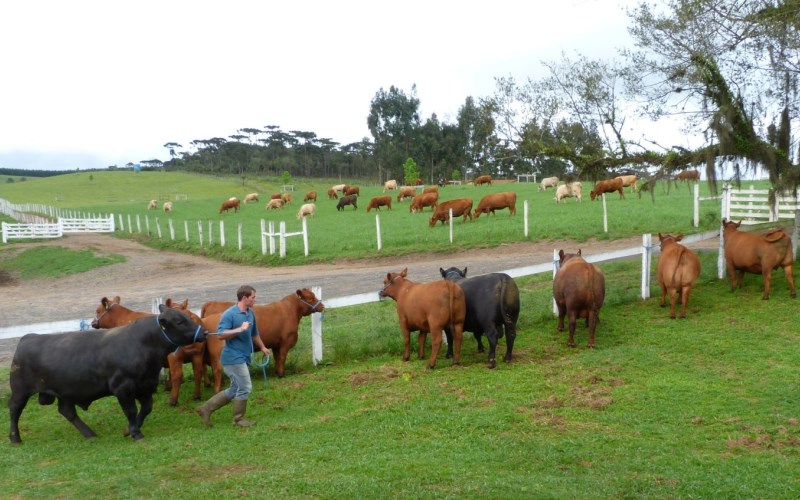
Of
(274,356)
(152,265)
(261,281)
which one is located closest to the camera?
(274,356)

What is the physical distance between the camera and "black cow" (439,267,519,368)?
396 inches

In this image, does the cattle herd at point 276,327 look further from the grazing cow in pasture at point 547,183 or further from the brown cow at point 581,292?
the grazing cow in pasture at point 547,183

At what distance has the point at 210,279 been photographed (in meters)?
23.8

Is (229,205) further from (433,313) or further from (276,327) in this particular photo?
(433,313)

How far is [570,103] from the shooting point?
16094 mm

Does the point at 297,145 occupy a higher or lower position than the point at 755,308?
higher

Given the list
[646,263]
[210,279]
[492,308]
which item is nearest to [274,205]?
[210,279]

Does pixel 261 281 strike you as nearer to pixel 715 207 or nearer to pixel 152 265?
pixel 152 265

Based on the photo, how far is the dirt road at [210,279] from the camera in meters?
19.0

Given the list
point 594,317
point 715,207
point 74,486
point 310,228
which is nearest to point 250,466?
point 74,486

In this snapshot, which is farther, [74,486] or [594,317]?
[594,317]

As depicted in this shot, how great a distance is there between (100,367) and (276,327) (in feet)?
8.59

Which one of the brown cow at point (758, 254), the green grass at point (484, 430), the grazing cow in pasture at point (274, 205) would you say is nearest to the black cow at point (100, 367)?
the green grass at point (484, 430)

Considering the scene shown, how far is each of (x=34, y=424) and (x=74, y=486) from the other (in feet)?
9.71
